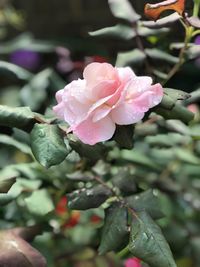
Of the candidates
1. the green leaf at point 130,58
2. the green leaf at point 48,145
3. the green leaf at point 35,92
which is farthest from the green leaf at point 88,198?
the green leaf at point 35,92

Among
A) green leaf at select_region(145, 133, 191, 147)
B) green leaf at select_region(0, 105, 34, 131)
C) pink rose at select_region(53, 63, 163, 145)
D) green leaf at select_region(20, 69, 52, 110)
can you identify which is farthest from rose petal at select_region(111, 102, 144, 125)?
green leaf at select_region(20, 69, 52, 110)

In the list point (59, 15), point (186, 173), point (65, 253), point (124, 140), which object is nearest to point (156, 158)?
point (186, 173)


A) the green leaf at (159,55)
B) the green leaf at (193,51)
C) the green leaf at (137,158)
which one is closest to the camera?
the green leaf at (193,51)

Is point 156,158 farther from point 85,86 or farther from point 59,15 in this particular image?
point 59,15

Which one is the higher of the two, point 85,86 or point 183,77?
point 85,86

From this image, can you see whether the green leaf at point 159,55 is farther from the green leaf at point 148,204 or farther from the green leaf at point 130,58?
the green leaf at point 148,204

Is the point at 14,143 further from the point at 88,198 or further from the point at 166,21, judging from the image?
the point at 166,21
